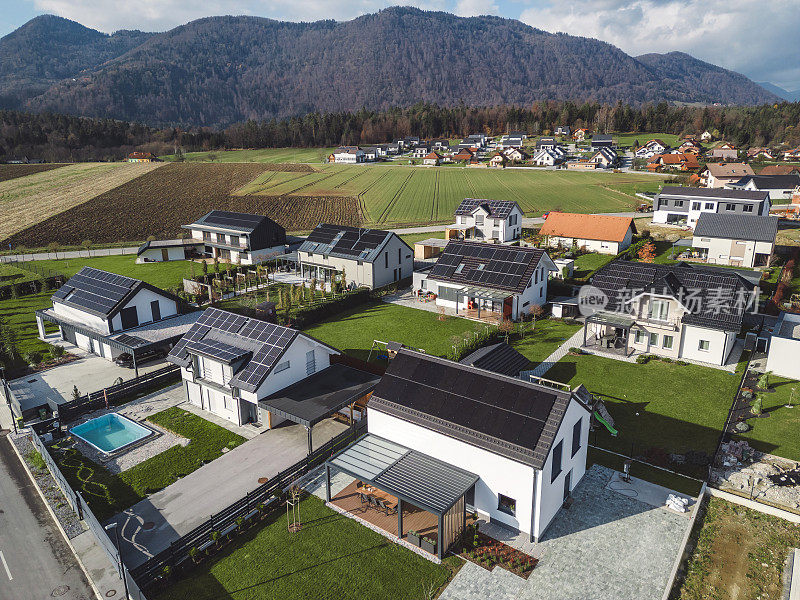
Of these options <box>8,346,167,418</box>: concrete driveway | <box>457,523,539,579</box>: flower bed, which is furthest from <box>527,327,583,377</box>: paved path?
<box>8,346,167,418</box>: concrete driveway

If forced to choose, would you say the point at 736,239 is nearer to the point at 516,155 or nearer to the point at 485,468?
the point at 485,468

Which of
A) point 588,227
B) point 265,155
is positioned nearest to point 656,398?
point 588,227

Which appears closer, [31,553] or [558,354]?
[31,553]

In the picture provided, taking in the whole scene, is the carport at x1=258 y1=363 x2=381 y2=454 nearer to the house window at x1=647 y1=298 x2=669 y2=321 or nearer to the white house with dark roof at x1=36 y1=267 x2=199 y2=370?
the white house with dark roof at x1=36 y1=267 x2=199 y2=370

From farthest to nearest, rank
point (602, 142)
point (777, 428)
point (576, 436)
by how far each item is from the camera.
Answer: point (602, 142) → point (777, 428) → point (576, 436)

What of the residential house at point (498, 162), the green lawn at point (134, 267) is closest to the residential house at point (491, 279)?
the green lawn at point (134, 267)

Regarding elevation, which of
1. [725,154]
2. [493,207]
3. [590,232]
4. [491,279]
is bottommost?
[491,279]

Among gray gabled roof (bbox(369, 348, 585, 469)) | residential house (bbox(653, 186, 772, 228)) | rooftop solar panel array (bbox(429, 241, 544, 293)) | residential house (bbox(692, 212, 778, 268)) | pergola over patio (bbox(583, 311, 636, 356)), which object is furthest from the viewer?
residential house (bbox(653, 186, 772, 228))

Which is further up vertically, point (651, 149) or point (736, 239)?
point (651, 149)

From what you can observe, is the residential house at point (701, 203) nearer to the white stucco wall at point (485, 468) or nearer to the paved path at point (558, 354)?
the paved path at point (558, 354)
